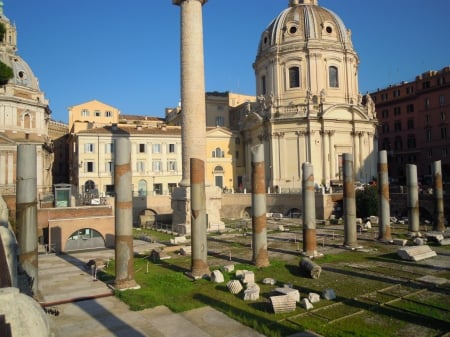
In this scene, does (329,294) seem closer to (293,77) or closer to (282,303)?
(282,303)

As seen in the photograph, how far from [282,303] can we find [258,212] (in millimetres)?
7413

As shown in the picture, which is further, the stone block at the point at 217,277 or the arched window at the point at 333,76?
the arched window at the point at 333,76

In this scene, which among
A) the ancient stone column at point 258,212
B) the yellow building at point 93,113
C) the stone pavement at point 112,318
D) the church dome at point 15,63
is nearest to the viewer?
the stone pavement at point 112,318

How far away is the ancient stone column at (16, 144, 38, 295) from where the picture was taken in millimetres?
14492

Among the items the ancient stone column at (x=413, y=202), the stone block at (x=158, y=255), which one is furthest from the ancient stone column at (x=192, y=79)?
the ancient stone column at (x=413, y=202)

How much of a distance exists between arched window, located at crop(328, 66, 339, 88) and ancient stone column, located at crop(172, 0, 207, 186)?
23646 mm

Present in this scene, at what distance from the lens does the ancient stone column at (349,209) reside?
23844 mm

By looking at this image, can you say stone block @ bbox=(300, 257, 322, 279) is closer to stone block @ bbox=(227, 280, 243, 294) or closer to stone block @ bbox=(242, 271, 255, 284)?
stone block @ bbox=(242, 271, 255, 284)

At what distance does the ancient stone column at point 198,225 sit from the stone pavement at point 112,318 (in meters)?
3.77

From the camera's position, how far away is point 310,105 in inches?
1815

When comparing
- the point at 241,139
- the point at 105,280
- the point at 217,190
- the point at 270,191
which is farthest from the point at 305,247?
the point at 241,139

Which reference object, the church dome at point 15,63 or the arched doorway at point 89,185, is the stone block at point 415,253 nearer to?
the arched doorway at point 89,185

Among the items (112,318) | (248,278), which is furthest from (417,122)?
(112,318)

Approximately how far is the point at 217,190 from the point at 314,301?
20.4m
